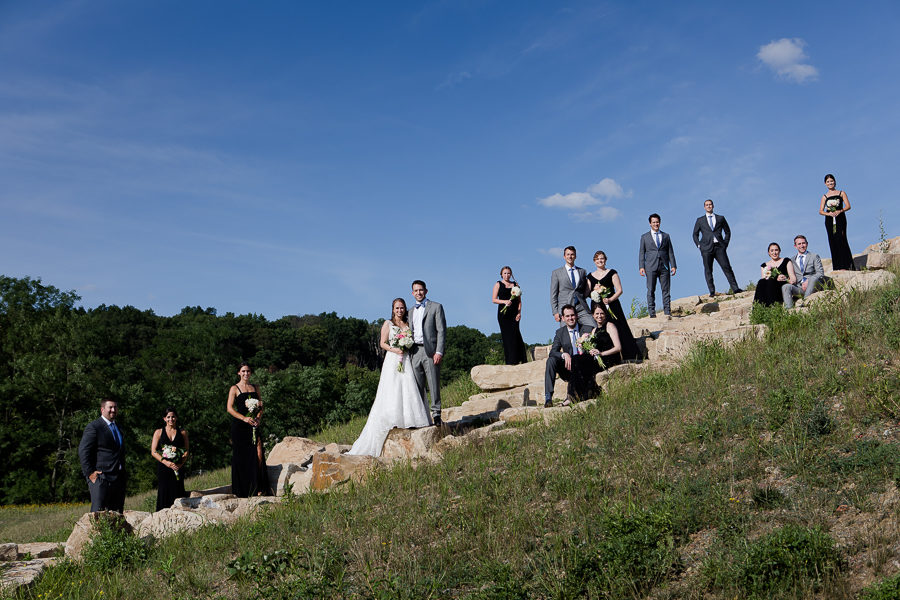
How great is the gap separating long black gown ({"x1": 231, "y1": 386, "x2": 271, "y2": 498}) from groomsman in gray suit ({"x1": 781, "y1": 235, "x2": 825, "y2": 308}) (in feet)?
33.8

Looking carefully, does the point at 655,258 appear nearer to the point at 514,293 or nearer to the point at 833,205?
the point at 514,293

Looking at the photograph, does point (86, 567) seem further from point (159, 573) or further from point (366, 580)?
point (366, 580)

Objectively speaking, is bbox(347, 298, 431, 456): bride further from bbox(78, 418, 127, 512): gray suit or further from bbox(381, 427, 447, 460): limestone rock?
bbox(78, 418, 127, 512): gray suit

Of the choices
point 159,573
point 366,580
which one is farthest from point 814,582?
point 159,573

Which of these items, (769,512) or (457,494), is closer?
(769,512)

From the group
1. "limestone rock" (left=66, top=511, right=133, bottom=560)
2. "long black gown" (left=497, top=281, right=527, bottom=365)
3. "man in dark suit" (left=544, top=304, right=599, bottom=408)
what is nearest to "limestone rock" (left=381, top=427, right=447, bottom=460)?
"man in dark suit" (left=544, top=304, right=599, bottom=408)

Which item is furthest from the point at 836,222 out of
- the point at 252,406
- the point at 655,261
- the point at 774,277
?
the point at 252,406

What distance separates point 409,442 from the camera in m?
9.48

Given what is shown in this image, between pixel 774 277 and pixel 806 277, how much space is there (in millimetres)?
803

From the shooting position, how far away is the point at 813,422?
6609 millimetres

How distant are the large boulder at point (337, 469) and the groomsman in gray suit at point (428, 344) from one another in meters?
1.64

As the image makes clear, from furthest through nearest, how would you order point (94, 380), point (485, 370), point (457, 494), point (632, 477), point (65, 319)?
point (65, 319)
point (94, 380)
point (485, 370)
point (457, 494)
point (632, 477)

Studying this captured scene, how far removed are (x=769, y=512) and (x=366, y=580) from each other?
3437 millimetres

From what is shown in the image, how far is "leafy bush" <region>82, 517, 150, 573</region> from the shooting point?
724cm
